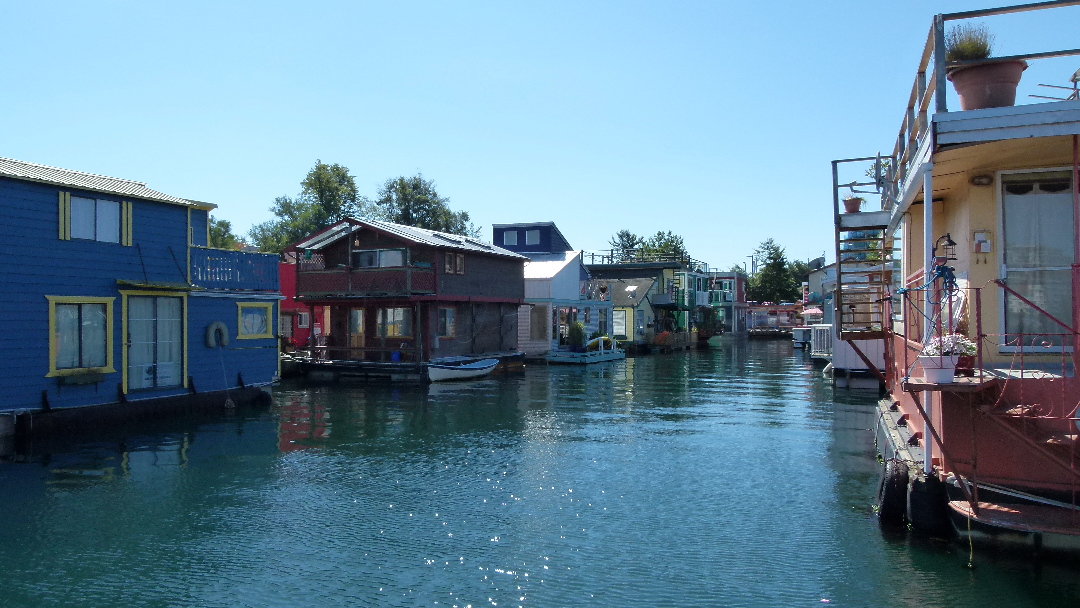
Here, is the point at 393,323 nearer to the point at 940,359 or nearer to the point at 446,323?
the point at 446,323

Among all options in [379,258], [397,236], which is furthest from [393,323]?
[397,236]

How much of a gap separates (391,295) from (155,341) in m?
12.1

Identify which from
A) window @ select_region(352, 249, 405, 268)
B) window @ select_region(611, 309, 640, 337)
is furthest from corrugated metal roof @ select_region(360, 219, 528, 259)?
window @ select_region(611, 309, 640, 337)

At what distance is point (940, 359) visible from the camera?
8703 mm

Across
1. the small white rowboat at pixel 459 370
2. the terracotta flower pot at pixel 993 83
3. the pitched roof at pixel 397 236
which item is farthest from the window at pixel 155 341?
the terracotta flower pot at pixel 993 83

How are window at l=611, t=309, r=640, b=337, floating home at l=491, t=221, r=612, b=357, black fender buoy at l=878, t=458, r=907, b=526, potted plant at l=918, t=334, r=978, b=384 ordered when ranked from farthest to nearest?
window at l=611, t=309, r=640, b=337, floating home at l=491, t=221, r=612, b=357, black fender buoy at l=878, t=458, r=907, b=526, potted plant at l=918, t=334, r=978, b=384

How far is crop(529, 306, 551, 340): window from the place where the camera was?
153ft

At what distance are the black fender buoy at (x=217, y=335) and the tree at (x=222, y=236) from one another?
2046 inches

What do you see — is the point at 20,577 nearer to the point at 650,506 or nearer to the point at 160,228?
the point at 650,506

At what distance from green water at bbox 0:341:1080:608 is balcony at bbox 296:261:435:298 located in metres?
11.3

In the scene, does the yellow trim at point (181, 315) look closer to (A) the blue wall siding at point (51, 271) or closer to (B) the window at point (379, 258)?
(A) the blue wall siding at point (51, 271)

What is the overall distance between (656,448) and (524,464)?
3505 mm

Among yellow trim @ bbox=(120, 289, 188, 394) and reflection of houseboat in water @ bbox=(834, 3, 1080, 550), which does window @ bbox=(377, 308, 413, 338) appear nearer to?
yellow trim @ bbox=(120, 289, 188, 394)

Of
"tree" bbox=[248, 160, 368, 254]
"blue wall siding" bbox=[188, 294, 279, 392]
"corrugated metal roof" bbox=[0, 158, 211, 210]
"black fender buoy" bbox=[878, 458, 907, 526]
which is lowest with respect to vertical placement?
"black fender buoy" bbox=[878, 458, 907, 526]
